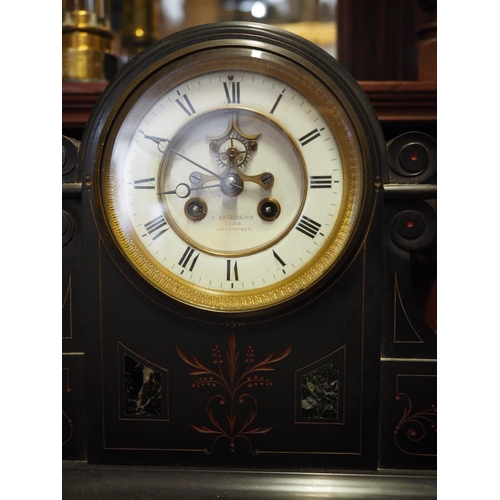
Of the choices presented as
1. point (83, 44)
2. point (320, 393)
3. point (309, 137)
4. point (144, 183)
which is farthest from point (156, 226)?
point (83, 44)

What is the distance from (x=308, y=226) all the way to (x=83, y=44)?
2.08 feet

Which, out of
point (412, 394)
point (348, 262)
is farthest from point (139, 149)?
point (412, 394)

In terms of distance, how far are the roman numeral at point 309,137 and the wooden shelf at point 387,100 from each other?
0.11m

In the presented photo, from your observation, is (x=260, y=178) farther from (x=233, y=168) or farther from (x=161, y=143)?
(x=161, y=143)

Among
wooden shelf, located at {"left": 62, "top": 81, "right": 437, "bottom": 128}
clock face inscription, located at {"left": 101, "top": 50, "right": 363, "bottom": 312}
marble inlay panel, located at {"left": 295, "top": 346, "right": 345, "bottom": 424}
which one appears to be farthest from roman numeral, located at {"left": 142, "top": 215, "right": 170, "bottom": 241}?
marble inlay panel, located at {"left": 295, "top": 346, "right": 345, "bottom": 424}

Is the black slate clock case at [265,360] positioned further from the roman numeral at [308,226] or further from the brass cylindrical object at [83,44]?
the brass cylindrical object at [83,44]

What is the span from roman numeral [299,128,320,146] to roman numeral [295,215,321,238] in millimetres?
119

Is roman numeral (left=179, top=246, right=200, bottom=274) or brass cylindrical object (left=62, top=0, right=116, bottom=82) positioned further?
brass cylindrical object (left=62, top=0, right=116, bottom=82)

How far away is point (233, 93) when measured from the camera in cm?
95

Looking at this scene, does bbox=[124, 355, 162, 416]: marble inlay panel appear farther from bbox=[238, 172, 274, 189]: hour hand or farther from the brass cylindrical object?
the brass cylindrical object

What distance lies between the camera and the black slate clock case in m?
0.98

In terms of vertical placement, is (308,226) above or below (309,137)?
below
